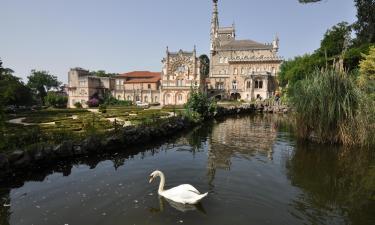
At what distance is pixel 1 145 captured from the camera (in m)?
12.7

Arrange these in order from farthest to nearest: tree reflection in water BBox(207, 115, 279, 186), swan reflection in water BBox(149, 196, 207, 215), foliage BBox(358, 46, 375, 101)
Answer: foliage BBox(358, 46, 375, 101), tree reflection in water BBox(207, 115, 279, 186), swan reflection in water BBox(149, 196, 207, 215)

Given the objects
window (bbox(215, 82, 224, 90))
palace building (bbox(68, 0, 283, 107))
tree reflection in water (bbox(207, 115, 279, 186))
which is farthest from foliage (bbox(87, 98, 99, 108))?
tree reflection in water (bbox(207, 115, 279, 186))

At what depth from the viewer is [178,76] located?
74.2 meters

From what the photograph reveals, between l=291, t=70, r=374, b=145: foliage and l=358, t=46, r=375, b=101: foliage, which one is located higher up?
l=358, t=46, r=375, b=101: foliage

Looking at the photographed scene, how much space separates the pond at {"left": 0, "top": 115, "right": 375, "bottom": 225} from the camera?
8.60 m

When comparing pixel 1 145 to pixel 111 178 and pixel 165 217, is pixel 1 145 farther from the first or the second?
pixel 165 217

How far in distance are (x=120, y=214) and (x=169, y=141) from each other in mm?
12961

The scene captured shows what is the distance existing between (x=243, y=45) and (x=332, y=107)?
66685mm

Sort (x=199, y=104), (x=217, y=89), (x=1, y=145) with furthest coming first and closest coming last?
1. (x=217, y=89)
2. (x=199, y=104)
3. (x=1, y=145)

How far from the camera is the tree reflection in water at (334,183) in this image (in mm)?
8836

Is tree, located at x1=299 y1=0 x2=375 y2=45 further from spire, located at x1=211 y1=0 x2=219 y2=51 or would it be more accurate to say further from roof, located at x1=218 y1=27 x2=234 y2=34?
roof, located at x1=218 y1=27 x2=234 y2=34

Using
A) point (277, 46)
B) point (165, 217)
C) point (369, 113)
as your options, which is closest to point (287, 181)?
point (165, 217)

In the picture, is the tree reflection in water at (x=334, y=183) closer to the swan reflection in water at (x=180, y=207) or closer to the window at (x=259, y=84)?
the swan reflection in water at (x=180, y=207)

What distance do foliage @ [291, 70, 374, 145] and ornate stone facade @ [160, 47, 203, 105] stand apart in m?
53.8
